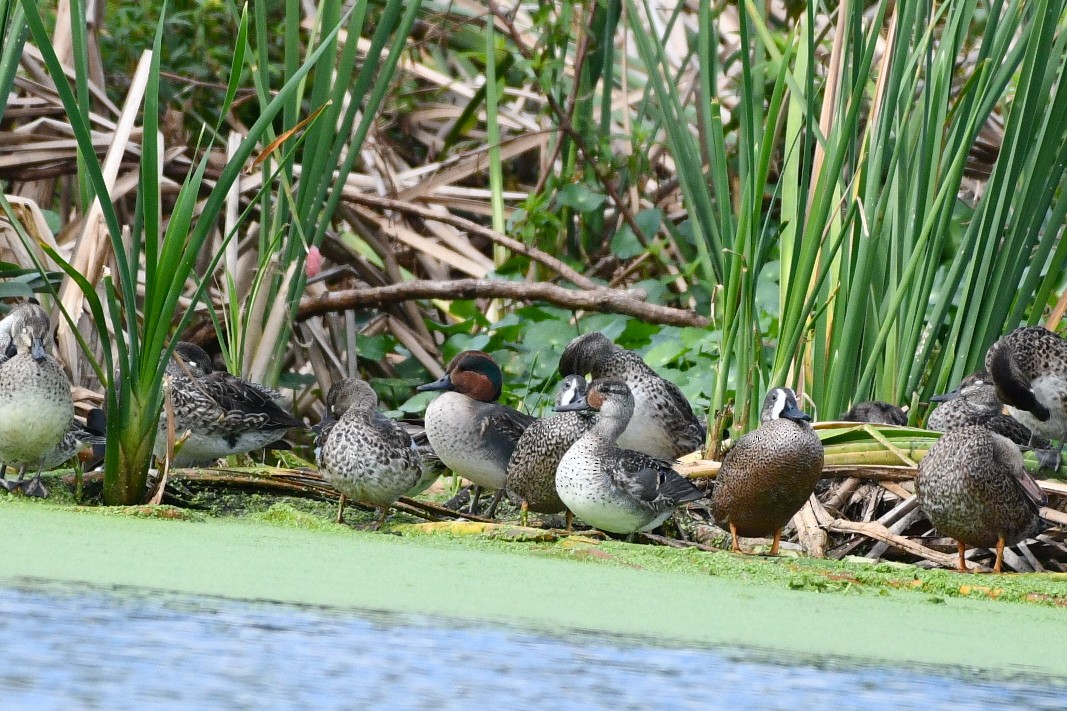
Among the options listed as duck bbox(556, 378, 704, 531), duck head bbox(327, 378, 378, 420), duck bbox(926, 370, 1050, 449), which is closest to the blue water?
duck bbox(556, 378, 704, 531)

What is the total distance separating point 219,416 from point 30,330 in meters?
0.74

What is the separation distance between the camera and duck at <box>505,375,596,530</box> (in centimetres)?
471

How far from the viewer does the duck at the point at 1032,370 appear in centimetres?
508

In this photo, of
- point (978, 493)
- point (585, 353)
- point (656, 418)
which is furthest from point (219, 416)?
point (978, 493)

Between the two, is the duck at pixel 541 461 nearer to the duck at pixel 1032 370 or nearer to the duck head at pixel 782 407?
the duck head at pixel 782 407

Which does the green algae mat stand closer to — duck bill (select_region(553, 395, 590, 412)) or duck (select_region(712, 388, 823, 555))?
duck (select_region(712, 388, 823, 555))

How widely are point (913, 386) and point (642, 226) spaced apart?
9.08 ft

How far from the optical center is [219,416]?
5141 mm

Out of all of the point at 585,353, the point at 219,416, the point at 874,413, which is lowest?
the point at 219,416

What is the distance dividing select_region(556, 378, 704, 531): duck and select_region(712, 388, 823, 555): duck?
134mm

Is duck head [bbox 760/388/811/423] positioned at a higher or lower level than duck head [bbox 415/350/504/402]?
higher

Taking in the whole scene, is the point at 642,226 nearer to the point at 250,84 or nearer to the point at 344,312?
the point at 344,312

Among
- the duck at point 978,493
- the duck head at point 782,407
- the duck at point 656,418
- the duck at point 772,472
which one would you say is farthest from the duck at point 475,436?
the duck at point 978,493

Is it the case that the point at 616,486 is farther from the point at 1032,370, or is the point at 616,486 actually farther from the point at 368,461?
the point at 1032,370
